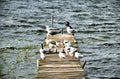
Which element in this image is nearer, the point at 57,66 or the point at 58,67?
the point at 58,67

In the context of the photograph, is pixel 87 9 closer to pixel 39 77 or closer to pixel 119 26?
pixel 119 26

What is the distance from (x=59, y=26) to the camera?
170 feet

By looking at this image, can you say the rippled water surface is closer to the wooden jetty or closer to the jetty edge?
the jetty edge

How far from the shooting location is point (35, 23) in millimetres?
53688

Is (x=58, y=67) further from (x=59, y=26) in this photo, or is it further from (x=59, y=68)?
(x=59, y=26)

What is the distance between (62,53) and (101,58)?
1235cm

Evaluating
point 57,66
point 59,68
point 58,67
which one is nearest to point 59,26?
point 57,66

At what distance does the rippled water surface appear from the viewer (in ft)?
112

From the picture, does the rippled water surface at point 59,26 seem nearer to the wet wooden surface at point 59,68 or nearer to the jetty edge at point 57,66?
the jetty edge at point 57,66

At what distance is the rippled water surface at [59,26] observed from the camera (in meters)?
34.1

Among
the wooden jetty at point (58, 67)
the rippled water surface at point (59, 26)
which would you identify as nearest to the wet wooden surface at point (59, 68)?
the wooden jetty at point (58, 67)

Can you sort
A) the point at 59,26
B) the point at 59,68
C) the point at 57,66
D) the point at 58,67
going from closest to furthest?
the point at 59,68
the point at 58,67
the point at 57,66
the point at 59,26

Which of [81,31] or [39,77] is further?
[81,31]

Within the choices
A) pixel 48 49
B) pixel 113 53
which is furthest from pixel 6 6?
pixel 48 49
